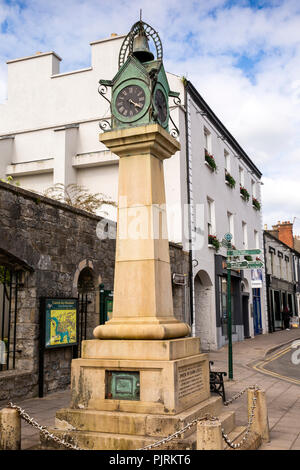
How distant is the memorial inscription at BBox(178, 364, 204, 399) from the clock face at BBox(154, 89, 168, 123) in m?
3.40

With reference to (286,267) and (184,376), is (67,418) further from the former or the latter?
(286,267)

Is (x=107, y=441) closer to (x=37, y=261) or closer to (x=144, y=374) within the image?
(x=144, y=374)

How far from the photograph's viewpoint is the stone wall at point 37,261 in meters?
8.48

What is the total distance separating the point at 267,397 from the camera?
897 cm

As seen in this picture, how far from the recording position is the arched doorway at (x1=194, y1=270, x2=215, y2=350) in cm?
1752

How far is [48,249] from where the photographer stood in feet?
31.2

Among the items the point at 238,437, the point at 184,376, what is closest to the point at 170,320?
the point at 184,376

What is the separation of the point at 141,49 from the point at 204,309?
12878 mm

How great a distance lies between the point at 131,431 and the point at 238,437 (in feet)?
4.68

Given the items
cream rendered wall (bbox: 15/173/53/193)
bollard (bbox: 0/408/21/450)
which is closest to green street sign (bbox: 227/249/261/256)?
bollard (bbox: 0/408/21/450)

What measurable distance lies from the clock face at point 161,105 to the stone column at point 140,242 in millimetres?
404

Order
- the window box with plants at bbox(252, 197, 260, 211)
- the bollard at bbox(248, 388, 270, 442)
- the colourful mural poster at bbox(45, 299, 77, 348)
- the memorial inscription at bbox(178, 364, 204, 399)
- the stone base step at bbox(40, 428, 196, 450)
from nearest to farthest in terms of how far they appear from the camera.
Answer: the stone base step at bbox(40, 428, 196, 450) < the memorial inscription at bbox(178, 364, 204, 399) < the bollard at bbox(248, 388, 270, 442) < the colourful mural poster at bbox(45, 299, 77, 348) < the window box with plants at bbox(252, 197, 260, 211)

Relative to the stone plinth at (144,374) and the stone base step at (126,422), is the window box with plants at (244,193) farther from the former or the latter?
the stone base step at (126,422)

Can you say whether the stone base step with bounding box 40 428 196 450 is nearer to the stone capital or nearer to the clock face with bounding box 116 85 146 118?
the stone capital
